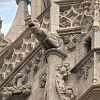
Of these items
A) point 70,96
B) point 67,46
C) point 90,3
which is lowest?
point 70,96

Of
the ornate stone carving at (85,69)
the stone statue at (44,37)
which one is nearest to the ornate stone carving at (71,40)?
the stone statue at (44,37)

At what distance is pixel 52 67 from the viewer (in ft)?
47.0

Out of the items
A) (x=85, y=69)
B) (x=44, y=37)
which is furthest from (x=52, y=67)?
(x=85, y=69)

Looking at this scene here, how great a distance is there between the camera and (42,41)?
14.5 meters

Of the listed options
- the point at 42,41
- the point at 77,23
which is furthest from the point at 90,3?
the point at 42,41

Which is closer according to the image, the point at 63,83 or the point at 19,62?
the point at 63,83

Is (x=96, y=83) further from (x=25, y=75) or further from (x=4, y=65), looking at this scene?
(x=4, y=65)

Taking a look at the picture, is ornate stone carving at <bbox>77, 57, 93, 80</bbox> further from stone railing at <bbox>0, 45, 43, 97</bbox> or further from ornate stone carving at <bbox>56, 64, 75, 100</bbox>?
stone railing at <bbox>0, 45, 43, 97</bbox>

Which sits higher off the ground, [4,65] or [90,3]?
[90,3]

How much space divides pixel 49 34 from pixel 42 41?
0.30 m

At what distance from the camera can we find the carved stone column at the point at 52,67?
13.9 metres

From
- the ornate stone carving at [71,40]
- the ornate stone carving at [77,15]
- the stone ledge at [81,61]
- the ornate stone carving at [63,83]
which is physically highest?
the ornate stone carving at [77,15]

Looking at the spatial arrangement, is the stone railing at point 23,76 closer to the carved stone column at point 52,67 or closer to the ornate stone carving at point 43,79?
the ornate stone carving at point 43,79

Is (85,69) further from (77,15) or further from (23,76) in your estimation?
(23,76)
